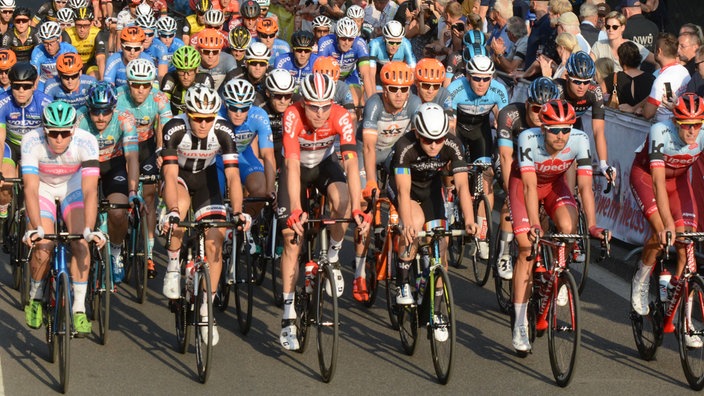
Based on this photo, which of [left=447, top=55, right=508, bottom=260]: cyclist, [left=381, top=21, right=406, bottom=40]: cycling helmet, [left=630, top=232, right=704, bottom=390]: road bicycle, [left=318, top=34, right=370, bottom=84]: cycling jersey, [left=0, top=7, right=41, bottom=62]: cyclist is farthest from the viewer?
[left=0, top=7, right=41, bottom=62]: cyclist

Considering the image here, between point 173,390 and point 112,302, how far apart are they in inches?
119

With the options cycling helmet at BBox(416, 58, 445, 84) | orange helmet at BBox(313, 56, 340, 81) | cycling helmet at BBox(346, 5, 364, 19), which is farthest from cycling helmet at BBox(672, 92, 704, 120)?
cycling helmet at BBox(346, 5, 364, 19)

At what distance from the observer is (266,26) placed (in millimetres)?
17219

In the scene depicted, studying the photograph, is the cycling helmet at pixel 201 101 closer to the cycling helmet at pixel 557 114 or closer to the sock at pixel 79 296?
the sock at pixel 79 296

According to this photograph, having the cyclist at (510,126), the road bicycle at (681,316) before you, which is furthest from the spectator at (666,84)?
the road bicycle at (681,316)

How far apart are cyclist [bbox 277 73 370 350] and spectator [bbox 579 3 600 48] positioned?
624 cm

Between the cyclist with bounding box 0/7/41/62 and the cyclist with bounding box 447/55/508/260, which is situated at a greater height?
the cyclist with bounding box 0/7/41/62

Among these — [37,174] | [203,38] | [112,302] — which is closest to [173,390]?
[37,174]

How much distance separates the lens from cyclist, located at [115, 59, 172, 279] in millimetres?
13090

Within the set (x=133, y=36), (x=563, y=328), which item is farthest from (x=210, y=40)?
(x=563, y=328)

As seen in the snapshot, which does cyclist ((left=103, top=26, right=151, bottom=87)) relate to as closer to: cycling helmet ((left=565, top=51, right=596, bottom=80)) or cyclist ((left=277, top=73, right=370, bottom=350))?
cyclist ((left=277, top=73, right=370, bottom=350))

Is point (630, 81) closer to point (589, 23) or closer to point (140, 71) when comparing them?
point (589, 23)

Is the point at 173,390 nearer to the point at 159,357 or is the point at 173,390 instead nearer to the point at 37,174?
the point at 159,357

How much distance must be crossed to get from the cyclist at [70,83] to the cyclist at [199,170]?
2851mm
